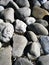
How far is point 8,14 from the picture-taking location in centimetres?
176

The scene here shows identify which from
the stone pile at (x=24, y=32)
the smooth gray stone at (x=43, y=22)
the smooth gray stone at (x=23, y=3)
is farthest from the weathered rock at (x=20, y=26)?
the smooth gray stone at (x=23, y=3)

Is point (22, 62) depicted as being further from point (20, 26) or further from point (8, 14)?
point (8, 14)

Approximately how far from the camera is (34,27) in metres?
1.68

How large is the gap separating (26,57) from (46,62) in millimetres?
129

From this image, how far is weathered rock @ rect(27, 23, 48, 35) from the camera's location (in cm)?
167

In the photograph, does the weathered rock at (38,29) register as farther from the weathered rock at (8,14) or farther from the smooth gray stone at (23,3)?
the smooth gray stone at (23,3)

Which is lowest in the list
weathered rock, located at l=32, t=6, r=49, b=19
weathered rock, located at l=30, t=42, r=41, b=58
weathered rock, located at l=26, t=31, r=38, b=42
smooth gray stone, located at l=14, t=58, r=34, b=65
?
smooth gray stone, located at l=14, t=58, r=34, b=65

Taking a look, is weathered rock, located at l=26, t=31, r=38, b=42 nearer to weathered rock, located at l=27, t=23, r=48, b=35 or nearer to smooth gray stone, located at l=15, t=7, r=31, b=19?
weathered rock, located at l=27, t=23, r=48, b=35

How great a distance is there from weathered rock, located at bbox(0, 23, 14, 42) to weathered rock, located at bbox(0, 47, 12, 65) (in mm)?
91

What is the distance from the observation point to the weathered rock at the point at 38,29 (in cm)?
167

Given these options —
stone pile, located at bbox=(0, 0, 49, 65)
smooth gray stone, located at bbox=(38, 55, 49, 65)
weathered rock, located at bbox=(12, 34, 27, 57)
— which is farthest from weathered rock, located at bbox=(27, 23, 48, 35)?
smooth gray stone, located at bbox=(38, 55, 49, 65)

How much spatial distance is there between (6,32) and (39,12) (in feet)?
1.18

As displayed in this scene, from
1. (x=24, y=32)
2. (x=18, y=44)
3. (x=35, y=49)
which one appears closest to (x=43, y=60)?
(x=35, y=49)

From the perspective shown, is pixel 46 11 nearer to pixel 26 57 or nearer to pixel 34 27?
pixel 34 27
